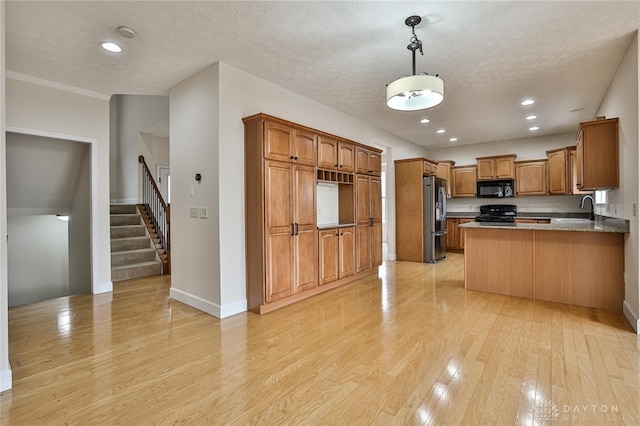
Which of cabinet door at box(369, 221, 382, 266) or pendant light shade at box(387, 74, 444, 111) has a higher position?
pendant light shade at box(387, 74, 444, 111)

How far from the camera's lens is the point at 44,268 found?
6.43 metres

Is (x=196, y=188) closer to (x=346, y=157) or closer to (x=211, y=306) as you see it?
(x=211, y=306)

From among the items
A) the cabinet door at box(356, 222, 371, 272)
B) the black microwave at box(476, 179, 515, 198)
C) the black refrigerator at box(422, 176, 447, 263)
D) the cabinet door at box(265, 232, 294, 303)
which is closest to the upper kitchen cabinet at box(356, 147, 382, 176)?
the cabinet door at box(356, 222, 371, 272)

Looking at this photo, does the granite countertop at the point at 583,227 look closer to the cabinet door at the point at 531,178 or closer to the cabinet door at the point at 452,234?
the cabinet door at the point at 531,178

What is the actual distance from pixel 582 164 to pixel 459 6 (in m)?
2.59

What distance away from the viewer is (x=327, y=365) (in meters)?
2.32

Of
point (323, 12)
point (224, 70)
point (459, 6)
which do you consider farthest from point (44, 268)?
point (459, 6)

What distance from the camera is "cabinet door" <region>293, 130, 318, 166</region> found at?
386 centimetres

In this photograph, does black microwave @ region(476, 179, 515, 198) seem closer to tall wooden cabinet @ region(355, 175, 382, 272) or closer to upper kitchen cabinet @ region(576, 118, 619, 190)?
tall wooden cabinet @ region(355, 175, 382, 272)

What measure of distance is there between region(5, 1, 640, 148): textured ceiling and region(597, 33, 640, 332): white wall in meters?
0.25

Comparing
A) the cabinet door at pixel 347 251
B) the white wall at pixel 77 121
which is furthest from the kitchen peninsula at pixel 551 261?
the white wall at pixel 77 121

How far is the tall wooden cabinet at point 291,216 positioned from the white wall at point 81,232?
9.01 feet

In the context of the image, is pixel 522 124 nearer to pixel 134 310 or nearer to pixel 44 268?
pixel 134 310

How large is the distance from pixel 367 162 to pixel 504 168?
415cm
